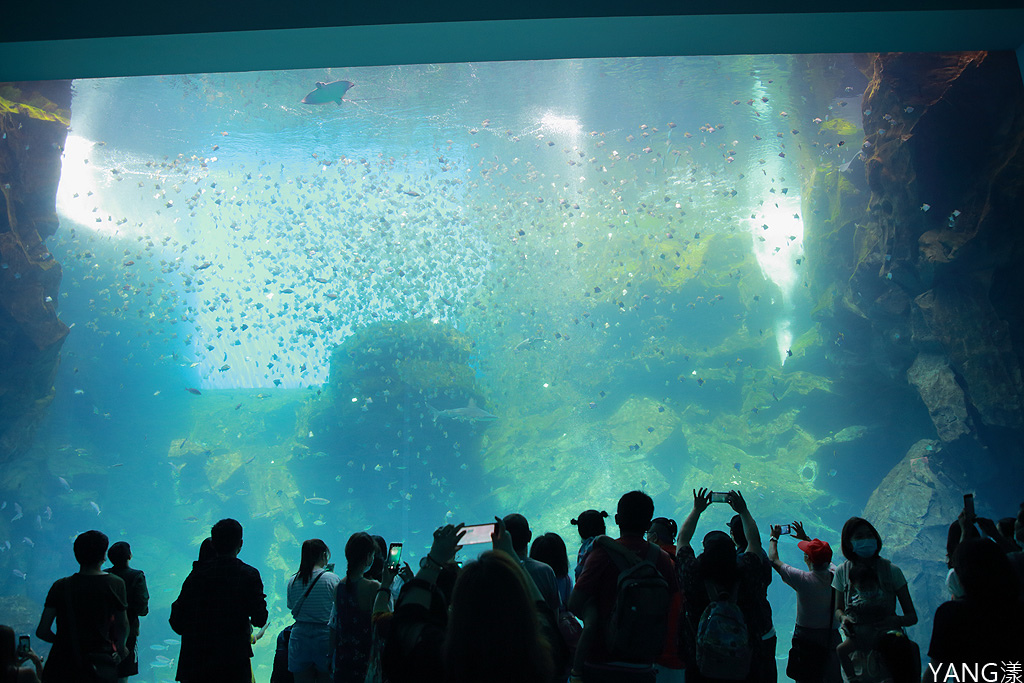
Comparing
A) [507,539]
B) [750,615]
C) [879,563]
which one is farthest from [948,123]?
[507,539]

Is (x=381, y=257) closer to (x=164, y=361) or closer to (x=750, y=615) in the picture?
(x=164, y=361)

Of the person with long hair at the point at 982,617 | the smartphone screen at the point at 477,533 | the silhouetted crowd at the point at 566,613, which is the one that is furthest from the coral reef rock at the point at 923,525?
the smartphone screen at the point at 477,533

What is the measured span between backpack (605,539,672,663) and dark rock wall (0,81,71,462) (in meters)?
14.2

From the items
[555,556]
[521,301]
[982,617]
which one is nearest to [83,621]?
A: [555,556]

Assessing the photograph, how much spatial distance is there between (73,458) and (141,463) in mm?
2680

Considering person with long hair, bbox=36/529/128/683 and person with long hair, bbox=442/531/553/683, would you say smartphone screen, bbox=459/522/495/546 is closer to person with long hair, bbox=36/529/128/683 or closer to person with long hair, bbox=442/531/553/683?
person with long hair, bbox=442/531/553/683

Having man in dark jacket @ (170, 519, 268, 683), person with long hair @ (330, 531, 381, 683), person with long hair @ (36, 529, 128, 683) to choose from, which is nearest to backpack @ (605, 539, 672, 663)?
person with long hair @ (330, 531, 381, 683)

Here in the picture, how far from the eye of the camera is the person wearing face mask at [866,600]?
2.77m

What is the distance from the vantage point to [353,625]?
2.77 meters

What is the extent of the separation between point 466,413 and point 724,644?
17764mm

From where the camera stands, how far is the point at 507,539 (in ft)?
7.85

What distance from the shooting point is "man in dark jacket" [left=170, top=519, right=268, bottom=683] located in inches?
108

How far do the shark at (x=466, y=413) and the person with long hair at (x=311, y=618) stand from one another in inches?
646

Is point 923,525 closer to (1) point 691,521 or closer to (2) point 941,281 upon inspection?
(2) point 941,281
